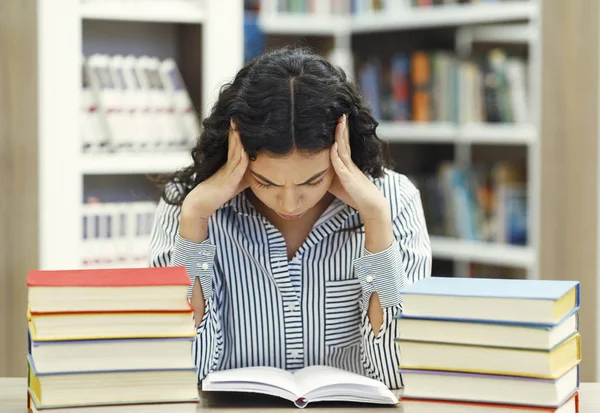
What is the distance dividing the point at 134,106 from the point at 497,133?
145 cm

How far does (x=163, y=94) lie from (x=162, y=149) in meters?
0.16

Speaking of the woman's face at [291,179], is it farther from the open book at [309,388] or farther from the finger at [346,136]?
the open book at [309,388]

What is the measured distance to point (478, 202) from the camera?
369 cm

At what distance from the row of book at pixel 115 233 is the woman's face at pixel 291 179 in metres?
1.25

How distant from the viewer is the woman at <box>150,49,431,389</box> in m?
1.51

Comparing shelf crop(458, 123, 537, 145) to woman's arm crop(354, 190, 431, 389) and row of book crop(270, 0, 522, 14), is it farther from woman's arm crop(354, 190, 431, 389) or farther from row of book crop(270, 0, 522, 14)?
woman's arm crop(354, 190, 431, 389)

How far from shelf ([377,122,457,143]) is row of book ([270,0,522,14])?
0.47 metres

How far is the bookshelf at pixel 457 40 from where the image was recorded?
3.46m

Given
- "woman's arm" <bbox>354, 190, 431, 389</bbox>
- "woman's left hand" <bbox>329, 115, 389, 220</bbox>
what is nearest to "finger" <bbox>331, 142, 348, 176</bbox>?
"woman's left hand" <bbox>329, 115, 389, 220</bbox>

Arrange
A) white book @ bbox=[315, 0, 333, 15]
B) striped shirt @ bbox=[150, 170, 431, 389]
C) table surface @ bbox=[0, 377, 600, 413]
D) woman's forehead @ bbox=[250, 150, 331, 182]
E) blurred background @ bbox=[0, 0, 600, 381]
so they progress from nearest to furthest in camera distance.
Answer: table surface @ bbox=[0, 377, 600, 413] → woman's forehead @ bbox=[250, 150, 331, 182] → striped shirt @ bbox=[150, 170, 431, 389] → blurred background @ bbox=[0, 0, 600, 381] → white book @ bbox=[315, 0, 333, 15]

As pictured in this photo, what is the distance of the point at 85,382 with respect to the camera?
115 cm

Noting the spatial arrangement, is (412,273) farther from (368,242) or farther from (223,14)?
(223,14)
